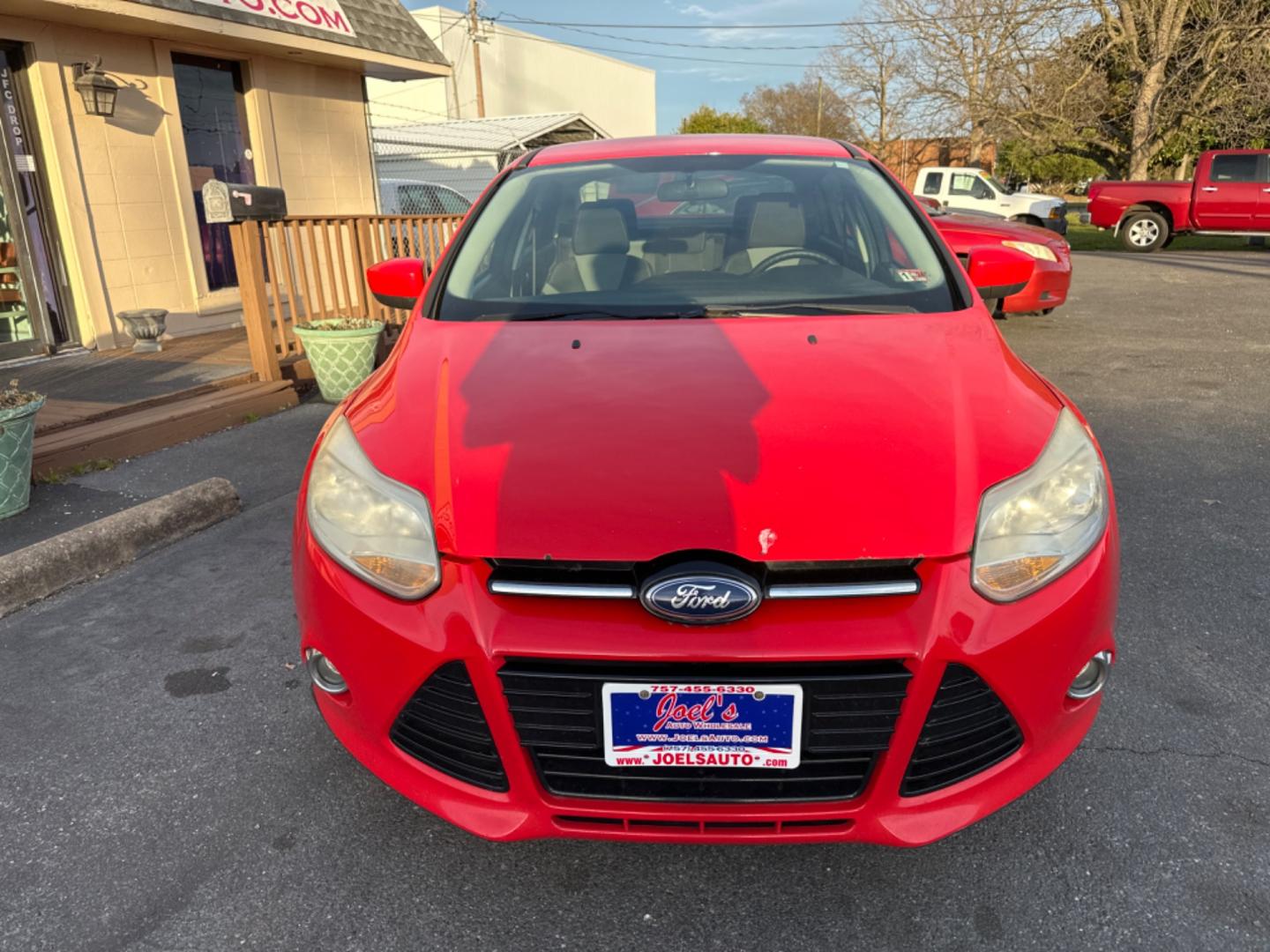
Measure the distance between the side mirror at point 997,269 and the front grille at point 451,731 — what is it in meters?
2.27

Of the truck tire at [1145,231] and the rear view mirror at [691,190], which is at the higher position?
the rear view mirror at [691,190]

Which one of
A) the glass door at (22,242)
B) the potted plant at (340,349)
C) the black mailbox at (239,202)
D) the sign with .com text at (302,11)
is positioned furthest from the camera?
the sign with .com text at (302,11)

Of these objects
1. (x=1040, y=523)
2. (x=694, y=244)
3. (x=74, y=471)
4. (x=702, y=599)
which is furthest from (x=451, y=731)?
(x=74, y=471)

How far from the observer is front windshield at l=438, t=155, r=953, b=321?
7.98 ft

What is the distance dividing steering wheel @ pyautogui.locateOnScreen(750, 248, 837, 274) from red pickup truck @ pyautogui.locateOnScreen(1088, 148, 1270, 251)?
1774cm

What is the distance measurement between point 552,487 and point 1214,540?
3.17 meters

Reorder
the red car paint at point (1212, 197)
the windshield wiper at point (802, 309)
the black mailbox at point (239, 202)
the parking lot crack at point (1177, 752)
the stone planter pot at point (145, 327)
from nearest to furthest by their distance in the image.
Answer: the parking lot crack at point (1177, 752) < the windshield wiper at point (802, 309) < the black mailbox at point (239, 202) < the stone planter pot at point (145, 327) < the red car paint at point (1212, 197)

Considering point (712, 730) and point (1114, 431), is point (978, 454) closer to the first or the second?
point (712, 730)

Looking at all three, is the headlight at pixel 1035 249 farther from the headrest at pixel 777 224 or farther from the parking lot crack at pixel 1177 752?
the parking lot crack at pixel 1177 752

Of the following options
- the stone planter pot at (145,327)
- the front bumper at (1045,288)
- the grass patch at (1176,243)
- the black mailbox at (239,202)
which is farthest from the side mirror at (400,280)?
the grass patch at (1176,243)

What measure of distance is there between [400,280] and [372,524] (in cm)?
155

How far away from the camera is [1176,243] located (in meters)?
19.5

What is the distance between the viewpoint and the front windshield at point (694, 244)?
2434 mm

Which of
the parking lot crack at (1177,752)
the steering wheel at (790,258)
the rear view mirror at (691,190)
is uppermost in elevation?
the rear view mirror at (691,190)
